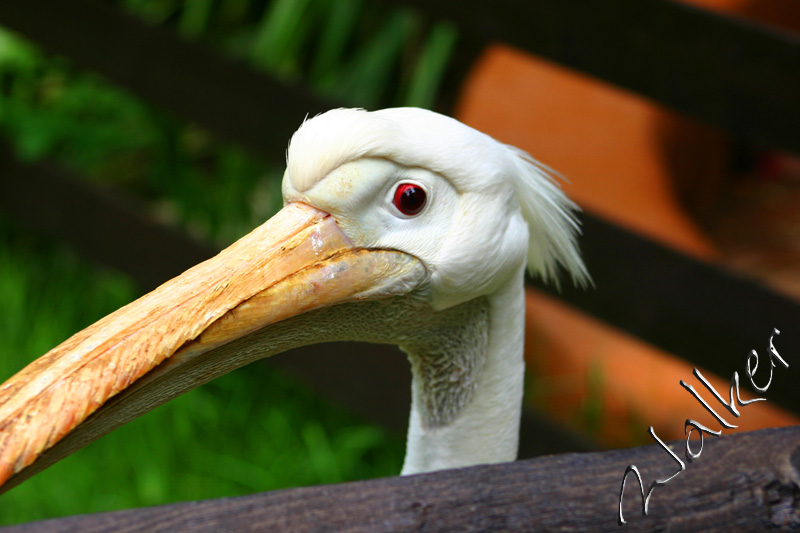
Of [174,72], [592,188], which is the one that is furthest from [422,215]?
[174,72]

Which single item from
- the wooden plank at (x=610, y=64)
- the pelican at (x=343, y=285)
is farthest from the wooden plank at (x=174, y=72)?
the pelican at (x=343, y=285)

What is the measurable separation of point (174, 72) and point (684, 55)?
132 cm

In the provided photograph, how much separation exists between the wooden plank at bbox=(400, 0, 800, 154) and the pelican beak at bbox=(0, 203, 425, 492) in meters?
0.97

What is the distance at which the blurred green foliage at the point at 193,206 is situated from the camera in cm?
211

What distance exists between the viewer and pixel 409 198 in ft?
2.83

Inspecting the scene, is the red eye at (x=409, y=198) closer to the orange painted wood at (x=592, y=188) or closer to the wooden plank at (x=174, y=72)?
the wooden plank at (x=174, y=72)

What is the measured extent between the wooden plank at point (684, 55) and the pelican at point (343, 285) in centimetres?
74

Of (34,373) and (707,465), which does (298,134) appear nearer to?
(34,373)

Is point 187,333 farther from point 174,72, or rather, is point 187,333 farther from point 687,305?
point 174,72

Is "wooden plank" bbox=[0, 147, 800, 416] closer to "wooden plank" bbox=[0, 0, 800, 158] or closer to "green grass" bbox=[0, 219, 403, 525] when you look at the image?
"green grass" bbox=[0, 219, 403, 525]

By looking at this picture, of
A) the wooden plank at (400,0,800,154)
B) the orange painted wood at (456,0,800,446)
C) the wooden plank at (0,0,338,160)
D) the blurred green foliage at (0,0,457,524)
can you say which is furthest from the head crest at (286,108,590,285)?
the blurred green foliage at (0,0,457,524)

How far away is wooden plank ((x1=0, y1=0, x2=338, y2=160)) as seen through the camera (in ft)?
6.81

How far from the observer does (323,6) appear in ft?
9.50

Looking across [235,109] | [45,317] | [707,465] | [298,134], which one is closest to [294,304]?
[298,134]
